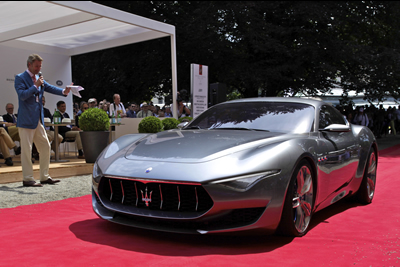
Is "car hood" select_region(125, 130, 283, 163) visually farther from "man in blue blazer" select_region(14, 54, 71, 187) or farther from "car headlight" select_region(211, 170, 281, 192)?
"man in blue blazer" select_region(14, 54, 71, 187)

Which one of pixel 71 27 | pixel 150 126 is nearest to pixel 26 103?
pixel 150 126

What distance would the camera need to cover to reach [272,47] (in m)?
20.2

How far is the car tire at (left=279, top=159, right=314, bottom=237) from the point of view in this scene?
12.4 feet

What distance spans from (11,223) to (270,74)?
1691 cm

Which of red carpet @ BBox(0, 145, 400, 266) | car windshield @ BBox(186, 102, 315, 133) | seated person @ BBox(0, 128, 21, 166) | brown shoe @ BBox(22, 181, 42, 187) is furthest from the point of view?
seated person @ BBox(0, 128, 21, 166)

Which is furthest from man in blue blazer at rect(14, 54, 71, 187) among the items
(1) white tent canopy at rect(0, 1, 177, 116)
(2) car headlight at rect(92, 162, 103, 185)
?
(2) car headlight at rect(92, 162, 103, 185)

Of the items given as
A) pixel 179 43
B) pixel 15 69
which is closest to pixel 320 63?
pixel 179 43

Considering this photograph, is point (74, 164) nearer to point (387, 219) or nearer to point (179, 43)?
point (387, 219)

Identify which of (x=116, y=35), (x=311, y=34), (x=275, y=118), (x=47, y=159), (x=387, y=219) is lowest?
(x=387, y=219)

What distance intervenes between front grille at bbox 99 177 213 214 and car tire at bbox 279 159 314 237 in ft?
2.38

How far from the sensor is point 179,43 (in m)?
21.4

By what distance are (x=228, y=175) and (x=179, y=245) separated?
752 mm

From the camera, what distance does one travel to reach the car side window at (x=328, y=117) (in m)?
5.06

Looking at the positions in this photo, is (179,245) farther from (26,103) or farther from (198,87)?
(198,87)
